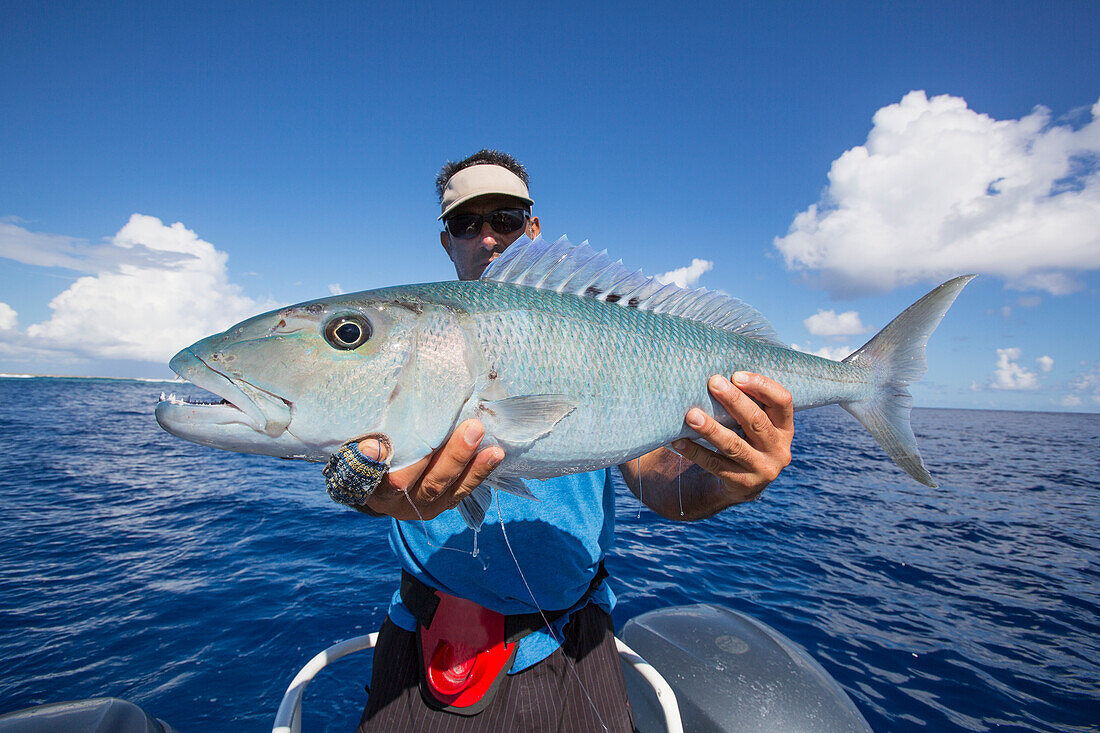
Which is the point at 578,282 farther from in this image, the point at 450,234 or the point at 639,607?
the point at 639,607

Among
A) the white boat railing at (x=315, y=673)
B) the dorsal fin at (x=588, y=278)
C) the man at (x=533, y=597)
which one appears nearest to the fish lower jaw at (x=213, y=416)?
the man at (x=533, y=597)

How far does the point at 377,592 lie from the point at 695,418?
6471 millimetres

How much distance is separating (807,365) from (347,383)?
2.29 meters

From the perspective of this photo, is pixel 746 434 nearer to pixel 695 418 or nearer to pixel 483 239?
pixel 695 418

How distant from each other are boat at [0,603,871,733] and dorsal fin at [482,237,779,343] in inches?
88.8

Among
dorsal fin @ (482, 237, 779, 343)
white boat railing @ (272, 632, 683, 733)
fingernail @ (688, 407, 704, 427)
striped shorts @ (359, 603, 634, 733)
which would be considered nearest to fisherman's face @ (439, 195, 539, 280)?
dorsal fin @ (482, 237, 779, 343)

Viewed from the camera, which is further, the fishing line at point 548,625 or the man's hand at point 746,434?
the fishing line at point 548,625

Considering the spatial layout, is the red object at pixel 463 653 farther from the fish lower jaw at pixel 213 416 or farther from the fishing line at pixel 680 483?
the fish lower jaw at pixel 213 416

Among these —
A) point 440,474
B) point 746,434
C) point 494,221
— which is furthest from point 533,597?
point 494,221

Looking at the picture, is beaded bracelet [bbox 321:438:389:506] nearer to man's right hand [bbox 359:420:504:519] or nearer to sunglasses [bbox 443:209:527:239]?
man's right hand [bbox 359:420:504:519]

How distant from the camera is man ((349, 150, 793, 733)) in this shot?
226 cm

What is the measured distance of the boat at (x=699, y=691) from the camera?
8.46 ft

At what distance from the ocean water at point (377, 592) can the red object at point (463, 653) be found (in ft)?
9.62

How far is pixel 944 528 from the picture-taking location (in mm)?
11742
